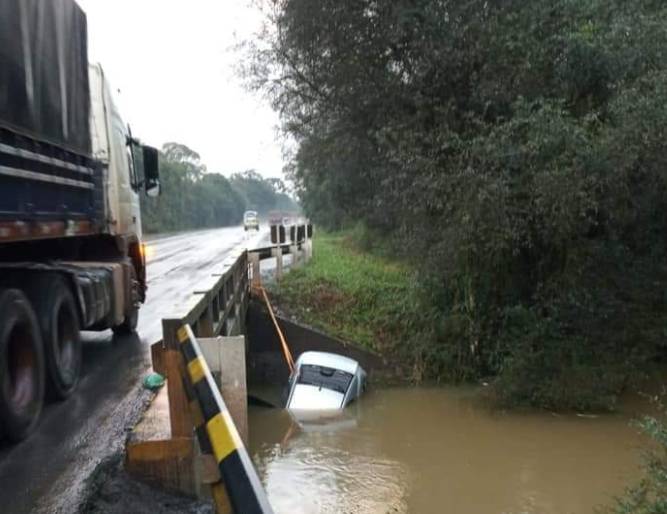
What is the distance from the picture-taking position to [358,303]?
14.2 meters

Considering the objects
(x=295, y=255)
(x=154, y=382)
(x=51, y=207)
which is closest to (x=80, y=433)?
(x=154, y=382)

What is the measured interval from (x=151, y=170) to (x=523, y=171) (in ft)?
18.1

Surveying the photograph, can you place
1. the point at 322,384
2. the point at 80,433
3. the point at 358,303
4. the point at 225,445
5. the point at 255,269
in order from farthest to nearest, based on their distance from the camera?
the point at 255,269 < the point at 358,303 < the point at 322,384 < the point at 80,433 < the point at 225,445

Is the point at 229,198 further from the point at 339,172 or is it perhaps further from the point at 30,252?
the point at 30,252

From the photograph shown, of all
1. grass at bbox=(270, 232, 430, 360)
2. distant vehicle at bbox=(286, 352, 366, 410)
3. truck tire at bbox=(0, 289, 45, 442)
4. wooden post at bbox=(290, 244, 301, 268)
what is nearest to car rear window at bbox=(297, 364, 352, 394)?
distant vehicle at bbox=(286, 352, 366, 410)

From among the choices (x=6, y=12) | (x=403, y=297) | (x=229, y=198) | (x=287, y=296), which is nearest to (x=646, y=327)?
(x=403, y=297)

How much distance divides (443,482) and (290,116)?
11828mm

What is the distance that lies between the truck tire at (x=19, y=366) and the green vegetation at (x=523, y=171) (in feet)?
21.9

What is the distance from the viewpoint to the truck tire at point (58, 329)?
18.7 feet

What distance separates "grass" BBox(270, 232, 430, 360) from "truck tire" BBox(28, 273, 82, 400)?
23.0 ft

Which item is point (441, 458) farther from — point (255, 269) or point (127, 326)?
point (255, 269)

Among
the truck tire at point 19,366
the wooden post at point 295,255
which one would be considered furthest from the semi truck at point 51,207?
the wooden post at point 295,255

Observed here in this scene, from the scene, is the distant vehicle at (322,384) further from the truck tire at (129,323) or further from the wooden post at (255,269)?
the wooden post at (255,269)

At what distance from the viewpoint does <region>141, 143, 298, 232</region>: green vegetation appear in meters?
61.4
